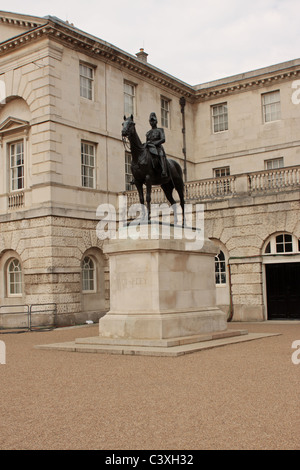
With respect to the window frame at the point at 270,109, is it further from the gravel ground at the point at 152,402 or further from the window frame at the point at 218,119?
the gravel ground at the point at 152,402

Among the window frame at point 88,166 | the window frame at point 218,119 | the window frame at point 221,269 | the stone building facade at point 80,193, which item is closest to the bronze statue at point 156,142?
the stone building facade at point 80,193

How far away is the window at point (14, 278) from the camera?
2461cm

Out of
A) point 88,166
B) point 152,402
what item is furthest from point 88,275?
point 152,402

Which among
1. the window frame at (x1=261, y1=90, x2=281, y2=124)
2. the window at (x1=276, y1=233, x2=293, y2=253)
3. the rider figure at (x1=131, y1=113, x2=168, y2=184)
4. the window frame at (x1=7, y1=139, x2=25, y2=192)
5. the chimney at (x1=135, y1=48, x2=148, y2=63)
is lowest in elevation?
the window at (x1=276, y1=233, x2=293, y2=253)

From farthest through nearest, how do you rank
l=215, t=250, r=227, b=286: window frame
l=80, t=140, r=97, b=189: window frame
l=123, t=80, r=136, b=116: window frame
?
l=123, t=80, r=136, b=116: window frame, l=80, t=140, r=97, b=189: window frame, l=215, t=250, r=227, b=286: window frame

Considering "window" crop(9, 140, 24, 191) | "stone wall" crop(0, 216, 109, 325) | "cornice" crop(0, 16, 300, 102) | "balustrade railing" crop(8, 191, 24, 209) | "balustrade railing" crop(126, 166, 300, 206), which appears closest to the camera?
"balustrade railing" crop(126, 166, 300, 206)

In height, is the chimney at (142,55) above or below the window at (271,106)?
above

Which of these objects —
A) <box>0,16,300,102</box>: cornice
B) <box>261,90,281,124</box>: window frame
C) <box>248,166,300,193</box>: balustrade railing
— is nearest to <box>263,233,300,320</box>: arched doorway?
<box>248,166,300,193</box>: balustrade railing

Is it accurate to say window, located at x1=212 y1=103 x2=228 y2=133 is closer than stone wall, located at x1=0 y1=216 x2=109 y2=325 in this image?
No

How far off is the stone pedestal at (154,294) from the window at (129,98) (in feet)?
48.8

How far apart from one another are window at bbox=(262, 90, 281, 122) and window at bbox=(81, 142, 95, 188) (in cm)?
990

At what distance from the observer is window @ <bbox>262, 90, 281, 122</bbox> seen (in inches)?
1164

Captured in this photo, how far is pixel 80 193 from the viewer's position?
24.6 m

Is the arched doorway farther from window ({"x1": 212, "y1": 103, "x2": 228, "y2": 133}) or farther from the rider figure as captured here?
window ({"x1": 212, "y1": 103, "x2": 228, "y2": 133})
